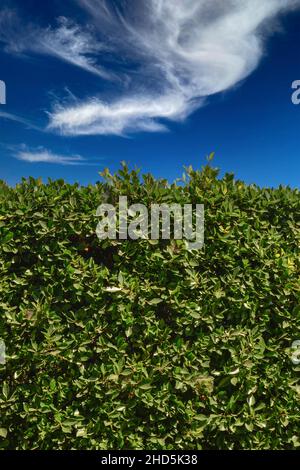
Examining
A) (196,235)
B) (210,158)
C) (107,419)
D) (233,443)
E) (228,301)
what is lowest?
(233,443)

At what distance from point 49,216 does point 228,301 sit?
2219 mm

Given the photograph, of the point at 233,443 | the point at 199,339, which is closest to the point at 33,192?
the point at 199,339

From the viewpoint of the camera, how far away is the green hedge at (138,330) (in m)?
4.26

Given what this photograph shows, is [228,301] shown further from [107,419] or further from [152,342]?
[107,419]

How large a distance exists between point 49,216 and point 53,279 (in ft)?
2.29

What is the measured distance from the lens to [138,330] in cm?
432

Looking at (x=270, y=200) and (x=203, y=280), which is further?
(x=270, y=200)

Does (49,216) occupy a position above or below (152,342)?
above

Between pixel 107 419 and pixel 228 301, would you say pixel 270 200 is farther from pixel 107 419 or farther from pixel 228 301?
pixel 107 419

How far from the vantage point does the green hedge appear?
14.0 feet

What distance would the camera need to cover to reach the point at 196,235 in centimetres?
449

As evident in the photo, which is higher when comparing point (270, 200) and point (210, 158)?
point (210, 158)

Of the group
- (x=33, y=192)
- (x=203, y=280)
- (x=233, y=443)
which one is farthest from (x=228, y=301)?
(x=33, y=192)

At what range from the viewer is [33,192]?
4.50 meters
